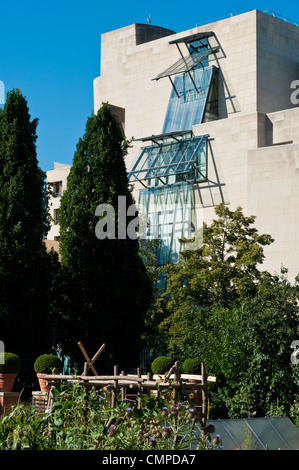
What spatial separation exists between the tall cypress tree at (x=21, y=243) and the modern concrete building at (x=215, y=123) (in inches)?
701

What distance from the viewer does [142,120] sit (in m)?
52.9

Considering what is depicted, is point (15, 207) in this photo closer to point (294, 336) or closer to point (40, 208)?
point (40, 208)

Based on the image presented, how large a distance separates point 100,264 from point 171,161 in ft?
66.4

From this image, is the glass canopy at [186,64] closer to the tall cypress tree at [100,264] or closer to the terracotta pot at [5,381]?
the tall cypress tree at [100,264]

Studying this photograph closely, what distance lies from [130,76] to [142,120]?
4.07 meters

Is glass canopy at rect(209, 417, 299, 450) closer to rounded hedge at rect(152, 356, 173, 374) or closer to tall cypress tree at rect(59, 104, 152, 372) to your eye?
rounded hedge at rect(152, 356, 173, 374)

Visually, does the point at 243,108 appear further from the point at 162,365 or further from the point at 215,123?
the point at 162,365

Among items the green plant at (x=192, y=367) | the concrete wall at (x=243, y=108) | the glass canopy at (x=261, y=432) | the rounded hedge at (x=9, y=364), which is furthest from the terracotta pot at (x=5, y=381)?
the concrete wall at (x=243, y=108)

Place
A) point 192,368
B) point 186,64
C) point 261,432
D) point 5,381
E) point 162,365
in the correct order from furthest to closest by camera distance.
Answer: point 186,64
point 162,365
point 192,368
point 5,381
point 261,432

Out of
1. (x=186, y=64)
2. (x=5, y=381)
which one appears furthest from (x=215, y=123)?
(x=5, y=381)

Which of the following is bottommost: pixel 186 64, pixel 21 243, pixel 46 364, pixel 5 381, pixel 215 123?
pixel 5 381

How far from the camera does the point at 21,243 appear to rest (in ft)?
78.6

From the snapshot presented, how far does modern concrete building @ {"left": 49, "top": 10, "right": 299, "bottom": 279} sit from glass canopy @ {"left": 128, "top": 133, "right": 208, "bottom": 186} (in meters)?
0.07
